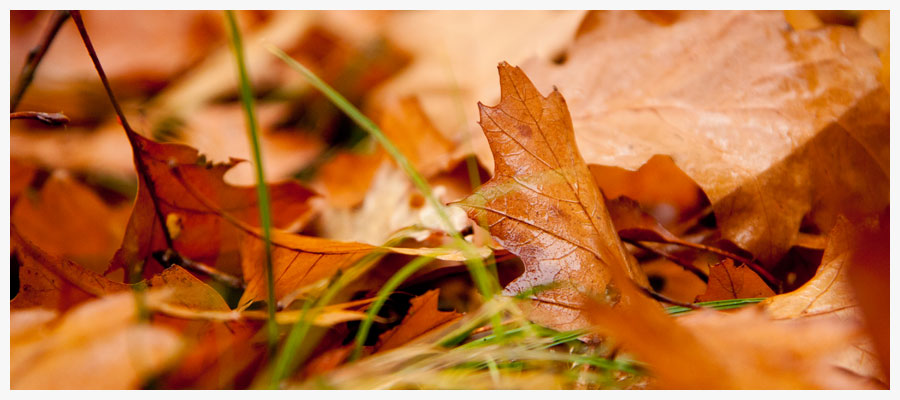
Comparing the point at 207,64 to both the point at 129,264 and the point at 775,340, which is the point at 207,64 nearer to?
the point at 129,264

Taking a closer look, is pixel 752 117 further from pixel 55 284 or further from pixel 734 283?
pixel 55 284

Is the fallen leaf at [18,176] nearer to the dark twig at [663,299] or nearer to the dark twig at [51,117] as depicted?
the dark twig at [51,117]

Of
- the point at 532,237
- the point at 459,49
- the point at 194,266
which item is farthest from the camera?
the point at 459,49

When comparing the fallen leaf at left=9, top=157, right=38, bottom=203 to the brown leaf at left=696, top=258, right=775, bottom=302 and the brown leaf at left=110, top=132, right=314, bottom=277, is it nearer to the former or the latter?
the brown leaf at left=110, top=132, right=314, bottom=277

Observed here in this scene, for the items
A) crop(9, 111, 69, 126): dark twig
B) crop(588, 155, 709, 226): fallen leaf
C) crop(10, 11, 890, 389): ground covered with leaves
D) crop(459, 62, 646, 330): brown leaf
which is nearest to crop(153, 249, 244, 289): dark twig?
crop(10, 11, 890, 389): ground covered with leaves

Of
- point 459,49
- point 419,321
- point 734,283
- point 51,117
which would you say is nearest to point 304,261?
point 419,321
